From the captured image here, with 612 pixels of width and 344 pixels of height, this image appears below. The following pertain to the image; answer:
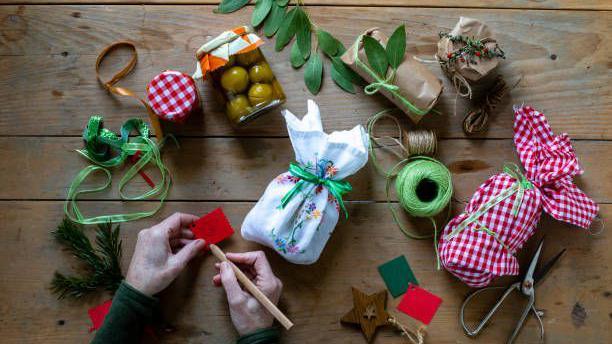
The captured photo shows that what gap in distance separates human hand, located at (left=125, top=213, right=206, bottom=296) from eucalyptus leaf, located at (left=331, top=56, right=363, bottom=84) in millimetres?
587

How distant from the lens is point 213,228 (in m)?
1.36

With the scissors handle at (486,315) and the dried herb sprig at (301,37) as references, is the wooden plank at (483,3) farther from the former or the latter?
the scissors handle at (486,315)

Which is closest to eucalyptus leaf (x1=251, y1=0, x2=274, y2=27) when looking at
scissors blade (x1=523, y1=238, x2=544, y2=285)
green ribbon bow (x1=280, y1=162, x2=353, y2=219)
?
green ribbon bow (x1=280, y1=162, x2=353, y2=219)

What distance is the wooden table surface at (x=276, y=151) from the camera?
4.41ft

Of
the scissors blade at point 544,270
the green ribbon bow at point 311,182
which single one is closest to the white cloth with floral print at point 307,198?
the green ribbon bow at point 311,182

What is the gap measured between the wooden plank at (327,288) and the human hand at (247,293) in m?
0.08

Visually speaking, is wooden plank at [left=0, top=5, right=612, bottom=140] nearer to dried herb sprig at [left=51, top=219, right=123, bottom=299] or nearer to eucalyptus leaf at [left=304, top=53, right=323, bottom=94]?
eucalyptus leaf at [left=304, top=53, right=323, bottom=94]

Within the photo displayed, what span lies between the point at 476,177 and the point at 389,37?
1.51 feet

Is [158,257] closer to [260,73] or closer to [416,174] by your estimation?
[260,73]

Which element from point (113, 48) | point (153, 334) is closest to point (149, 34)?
point (113, 48)

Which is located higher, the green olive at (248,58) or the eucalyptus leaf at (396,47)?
the eucalyptus leaf at (396,47)

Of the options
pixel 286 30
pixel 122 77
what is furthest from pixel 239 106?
pixel 122 77

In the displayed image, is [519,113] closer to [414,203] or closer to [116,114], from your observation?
[414,203]

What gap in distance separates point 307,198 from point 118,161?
55cm
